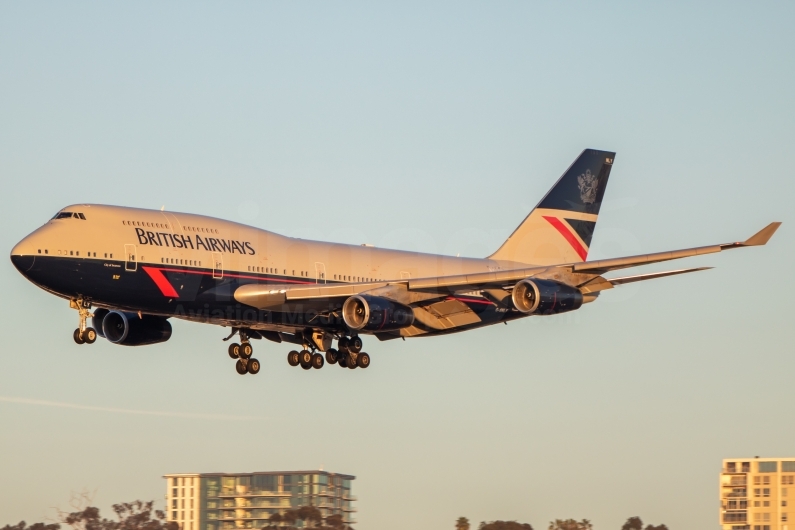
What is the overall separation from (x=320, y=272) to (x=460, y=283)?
6.98 m

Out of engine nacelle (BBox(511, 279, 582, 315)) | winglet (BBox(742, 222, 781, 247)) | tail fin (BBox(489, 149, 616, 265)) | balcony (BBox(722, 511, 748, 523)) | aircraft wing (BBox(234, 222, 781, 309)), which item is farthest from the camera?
balcony (BBox(722, 511, 748, 523))

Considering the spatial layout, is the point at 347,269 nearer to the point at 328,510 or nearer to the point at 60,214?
the point at 60,214

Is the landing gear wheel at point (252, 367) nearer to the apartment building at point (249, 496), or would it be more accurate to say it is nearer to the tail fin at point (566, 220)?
the tail fin at point (566, 220)

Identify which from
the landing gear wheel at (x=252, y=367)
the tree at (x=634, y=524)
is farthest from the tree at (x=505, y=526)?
the landing gear wheel at (x=252, y=367)

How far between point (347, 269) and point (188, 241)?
834 centimetres

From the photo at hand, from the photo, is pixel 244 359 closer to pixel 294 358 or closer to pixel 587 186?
pixel 294 358

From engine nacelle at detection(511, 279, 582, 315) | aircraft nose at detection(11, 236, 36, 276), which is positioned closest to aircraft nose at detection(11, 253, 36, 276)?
aircraft nose at detection(11, 236, 36, 276)

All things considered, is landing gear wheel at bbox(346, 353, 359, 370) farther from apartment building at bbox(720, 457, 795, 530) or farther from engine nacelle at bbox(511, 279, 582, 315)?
apartment building at bbox(720, 457, 795, 530)

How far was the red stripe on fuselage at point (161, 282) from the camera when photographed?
4744 centimetres

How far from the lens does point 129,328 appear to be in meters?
53.9

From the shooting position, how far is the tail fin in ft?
205

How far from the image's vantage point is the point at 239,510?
4331 inches

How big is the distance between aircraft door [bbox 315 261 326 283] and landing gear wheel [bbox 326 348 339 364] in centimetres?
471

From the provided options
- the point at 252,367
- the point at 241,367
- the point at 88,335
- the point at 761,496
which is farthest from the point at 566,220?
the point at 761,496
